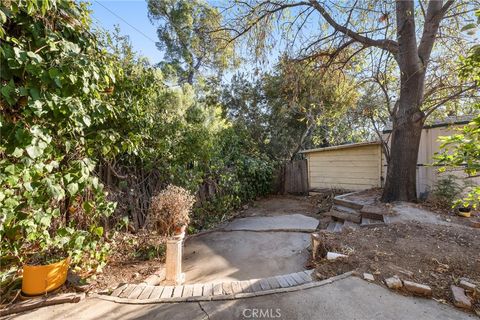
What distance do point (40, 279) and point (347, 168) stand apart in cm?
803

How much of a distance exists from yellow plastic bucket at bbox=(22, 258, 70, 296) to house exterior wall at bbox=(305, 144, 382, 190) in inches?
307

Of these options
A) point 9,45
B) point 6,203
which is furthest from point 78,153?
point 9,45

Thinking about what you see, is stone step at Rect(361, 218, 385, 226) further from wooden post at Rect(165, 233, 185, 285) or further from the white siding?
wooden post at Rect(165, 233, 185, 285)

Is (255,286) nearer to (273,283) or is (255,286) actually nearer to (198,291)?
(273,283)

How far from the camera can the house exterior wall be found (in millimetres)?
7547

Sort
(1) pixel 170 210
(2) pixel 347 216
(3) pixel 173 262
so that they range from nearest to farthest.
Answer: (3) pixel 173 262 < (1) pixel 170 210 < (2) pixel 347 216

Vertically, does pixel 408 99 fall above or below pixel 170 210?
above

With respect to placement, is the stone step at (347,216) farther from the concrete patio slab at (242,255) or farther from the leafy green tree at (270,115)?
the leafy green tree at (270,115)

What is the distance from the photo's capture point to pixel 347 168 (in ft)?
26.8

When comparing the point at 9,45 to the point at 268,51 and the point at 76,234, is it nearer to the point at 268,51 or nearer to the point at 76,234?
the point at 76,234

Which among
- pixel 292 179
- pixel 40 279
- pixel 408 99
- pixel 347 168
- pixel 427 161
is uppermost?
pixel 408 99

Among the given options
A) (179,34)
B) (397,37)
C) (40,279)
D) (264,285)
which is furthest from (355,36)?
(179,34)

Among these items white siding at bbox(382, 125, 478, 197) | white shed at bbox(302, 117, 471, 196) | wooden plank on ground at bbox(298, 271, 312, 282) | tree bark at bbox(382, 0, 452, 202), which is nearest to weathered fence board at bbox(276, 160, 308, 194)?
white shed at bbox(302, 117, 471, 196)

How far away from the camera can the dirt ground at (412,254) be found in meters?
2.46
